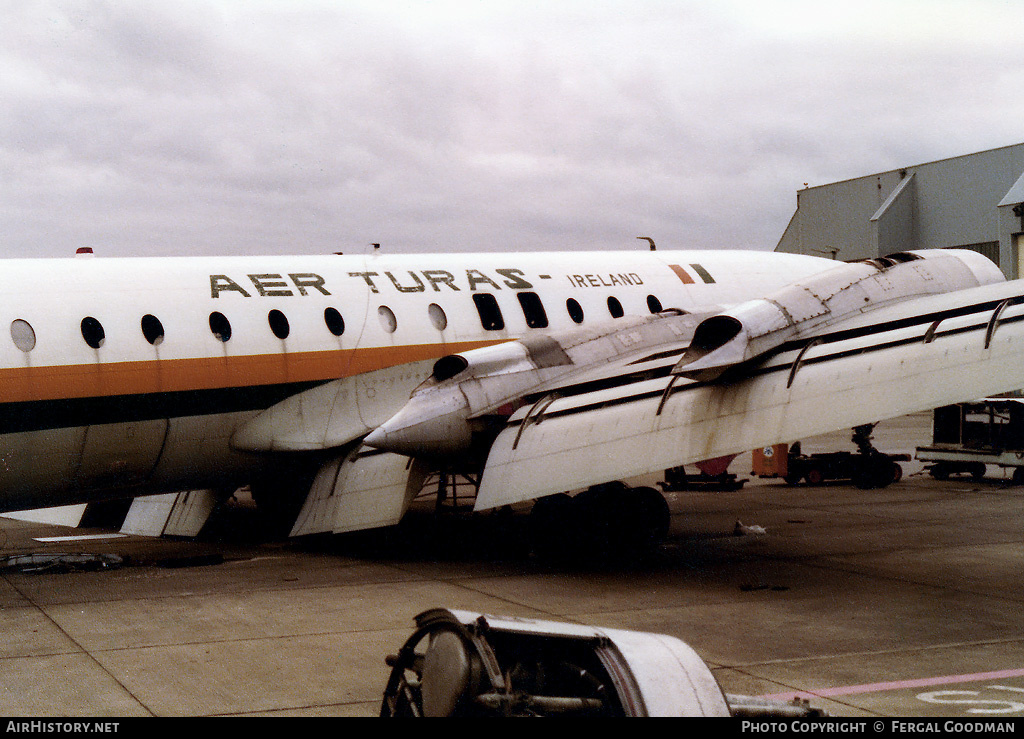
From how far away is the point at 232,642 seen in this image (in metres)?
10.3

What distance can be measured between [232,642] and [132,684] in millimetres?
1603

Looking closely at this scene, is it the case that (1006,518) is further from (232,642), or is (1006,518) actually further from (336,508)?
(232,642)

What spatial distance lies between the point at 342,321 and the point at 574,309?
156 inches

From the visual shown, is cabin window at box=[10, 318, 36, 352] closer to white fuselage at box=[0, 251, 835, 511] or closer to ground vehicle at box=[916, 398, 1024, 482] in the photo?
white fuselage at box=[0, 251, 835, 511]

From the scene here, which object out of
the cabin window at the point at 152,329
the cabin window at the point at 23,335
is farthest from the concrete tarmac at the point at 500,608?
the cabin window at the point at 152,329

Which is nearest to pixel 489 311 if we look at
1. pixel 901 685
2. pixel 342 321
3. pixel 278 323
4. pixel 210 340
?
pixel 342 321

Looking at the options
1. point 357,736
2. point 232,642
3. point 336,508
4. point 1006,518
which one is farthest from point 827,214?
point 357,736

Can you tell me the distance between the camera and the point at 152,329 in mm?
14328

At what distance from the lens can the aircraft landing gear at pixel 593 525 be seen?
1521 centimetres

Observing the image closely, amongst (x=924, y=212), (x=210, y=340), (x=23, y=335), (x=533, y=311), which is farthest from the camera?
(x=924, y=212)

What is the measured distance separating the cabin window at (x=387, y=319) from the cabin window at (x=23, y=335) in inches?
191

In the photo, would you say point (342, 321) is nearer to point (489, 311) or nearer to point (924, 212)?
point (489, 311)

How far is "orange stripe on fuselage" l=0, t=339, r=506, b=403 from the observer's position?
43.8 feet

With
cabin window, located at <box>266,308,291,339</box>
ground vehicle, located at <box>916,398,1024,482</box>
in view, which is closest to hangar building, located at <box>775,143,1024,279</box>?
ground vehicle, located at <box>916,398,1024,482</box>
